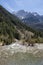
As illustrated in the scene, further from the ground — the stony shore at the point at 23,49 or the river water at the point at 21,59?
the stony shore at the point at 23,49

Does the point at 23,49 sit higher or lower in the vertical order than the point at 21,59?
higher

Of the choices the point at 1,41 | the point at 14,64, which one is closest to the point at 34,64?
the point at 14,64

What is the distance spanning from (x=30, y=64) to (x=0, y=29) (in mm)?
61297

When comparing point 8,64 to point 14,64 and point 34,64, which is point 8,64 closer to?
point 14,64

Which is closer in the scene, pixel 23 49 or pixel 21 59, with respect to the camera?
pixel 21 59

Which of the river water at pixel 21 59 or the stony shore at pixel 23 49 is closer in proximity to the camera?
the river water at pixel 21 59

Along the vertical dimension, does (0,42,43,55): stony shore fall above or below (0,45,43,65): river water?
above

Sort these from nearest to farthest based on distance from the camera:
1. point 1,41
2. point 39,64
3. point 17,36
→ 1. point 39,64
2. point 1,41
3. point 17,36

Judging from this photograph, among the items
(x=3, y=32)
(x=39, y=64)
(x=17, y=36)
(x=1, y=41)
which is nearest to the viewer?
(x=39, y=64)

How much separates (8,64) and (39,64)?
14.0 feet

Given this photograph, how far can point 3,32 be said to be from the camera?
89.6 metres

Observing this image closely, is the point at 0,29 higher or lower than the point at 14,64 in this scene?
higher

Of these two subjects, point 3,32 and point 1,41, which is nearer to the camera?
point 1,41

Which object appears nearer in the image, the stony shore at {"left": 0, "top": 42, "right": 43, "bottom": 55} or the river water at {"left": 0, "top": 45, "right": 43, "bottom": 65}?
the river water at {"left": 0, "top": 45, "right": 43, "bottom": 65}
